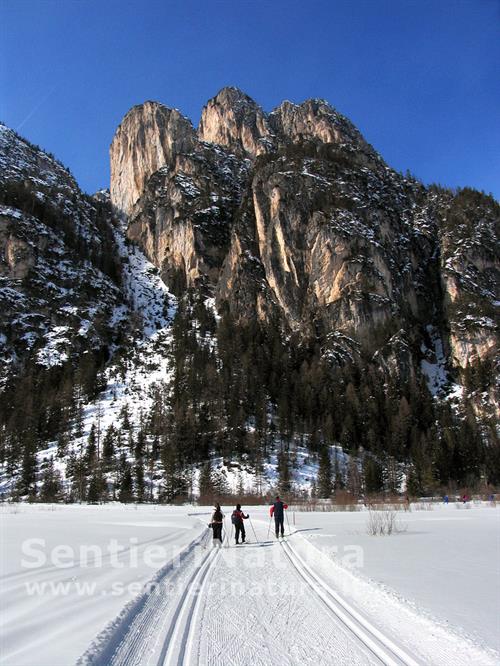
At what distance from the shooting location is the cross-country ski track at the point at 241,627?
5.15 metres

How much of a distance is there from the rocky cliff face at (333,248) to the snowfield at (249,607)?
9945 cm

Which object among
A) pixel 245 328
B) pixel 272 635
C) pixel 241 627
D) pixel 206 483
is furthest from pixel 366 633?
pixel 245 328

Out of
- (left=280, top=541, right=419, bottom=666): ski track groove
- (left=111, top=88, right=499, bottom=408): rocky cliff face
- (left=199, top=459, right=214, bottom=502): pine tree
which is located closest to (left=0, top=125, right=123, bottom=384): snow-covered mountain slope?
(left=111, top=88, right=499, bottom=408): rocky cliff face

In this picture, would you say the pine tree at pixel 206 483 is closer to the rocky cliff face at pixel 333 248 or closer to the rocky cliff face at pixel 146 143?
the rocky cliff face at pixel 333 248

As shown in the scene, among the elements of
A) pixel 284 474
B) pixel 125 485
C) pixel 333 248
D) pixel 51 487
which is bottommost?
pixel 125 485

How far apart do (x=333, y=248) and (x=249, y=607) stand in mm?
116317

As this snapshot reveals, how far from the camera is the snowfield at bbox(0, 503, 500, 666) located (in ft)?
16.9

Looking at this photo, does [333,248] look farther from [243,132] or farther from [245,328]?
[243,132]

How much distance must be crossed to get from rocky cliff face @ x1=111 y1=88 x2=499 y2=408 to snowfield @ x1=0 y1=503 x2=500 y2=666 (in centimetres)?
9945

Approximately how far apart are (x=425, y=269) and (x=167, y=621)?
144 meters

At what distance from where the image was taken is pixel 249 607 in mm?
7293

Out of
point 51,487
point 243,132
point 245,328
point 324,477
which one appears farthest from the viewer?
point 243,132

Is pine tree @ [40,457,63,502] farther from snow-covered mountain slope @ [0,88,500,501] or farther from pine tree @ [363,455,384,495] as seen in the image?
pine tree @ [363,455,384,495]

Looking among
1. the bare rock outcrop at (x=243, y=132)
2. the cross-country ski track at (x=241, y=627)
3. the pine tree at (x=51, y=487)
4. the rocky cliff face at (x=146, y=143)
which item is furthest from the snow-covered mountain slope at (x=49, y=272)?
the cross-country ski track at (x=241, y=627)
